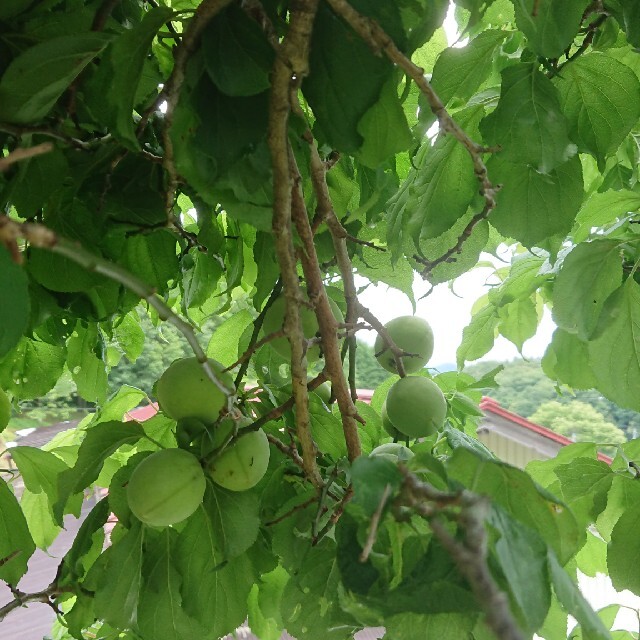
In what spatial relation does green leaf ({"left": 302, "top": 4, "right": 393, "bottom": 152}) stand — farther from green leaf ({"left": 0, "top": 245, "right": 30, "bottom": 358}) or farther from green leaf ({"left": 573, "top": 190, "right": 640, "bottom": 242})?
green leaf ({"left": 573, "top": 190, "right": 640, "bottom": 242})

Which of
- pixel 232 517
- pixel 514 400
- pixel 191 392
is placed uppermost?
pixel 514 400

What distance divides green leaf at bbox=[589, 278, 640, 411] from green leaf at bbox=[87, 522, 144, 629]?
→ 0.63m

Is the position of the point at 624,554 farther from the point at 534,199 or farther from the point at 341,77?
the point at 341,77

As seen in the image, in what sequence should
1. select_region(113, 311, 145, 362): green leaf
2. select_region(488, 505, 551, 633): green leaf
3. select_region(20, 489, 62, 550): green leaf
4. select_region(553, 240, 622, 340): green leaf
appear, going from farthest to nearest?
1. select_region(113, 311, 145, 362): green leaf
2. select_region(20, 489, 62, 550): green leaf
3. select_region(553, 240, 622, 340): green leaf
4. select_region(488, 505, 551, 633): green leaf

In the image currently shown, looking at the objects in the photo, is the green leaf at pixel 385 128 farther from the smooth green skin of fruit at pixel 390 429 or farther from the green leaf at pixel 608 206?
the green leaf at pixel 608 206

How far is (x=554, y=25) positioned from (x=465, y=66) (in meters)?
0.17

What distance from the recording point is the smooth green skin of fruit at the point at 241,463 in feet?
2.02

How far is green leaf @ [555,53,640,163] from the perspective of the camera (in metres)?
0.65

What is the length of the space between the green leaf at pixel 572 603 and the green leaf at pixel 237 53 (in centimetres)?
35

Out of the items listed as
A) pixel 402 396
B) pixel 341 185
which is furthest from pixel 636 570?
pixel 341 185

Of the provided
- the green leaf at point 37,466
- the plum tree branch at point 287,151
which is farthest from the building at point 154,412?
the plum tree branch at point 287,151

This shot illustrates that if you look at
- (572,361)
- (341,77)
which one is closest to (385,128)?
(341,77)

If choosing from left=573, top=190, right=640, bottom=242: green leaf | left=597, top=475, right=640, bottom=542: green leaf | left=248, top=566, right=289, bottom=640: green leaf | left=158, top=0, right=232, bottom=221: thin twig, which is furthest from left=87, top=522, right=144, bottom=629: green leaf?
left=573, top=190, right=640, bottom=242: green leaf

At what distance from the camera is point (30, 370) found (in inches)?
40.4
